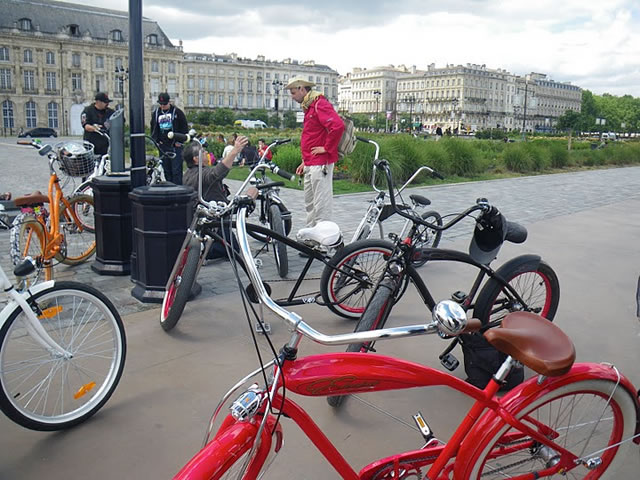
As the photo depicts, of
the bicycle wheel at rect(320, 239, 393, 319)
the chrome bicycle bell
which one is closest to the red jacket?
the bicycle wheel at rect(320, 239, 393, 319)

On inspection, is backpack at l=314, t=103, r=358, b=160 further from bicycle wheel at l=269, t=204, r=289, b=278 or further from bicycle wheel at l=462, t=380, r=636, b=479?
bicycle wheel at l=462, t=380, r=636, b=479

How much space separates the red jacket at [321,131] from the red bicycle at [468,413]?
4.11 meters

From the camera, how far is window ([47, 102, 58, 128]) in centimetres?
7438

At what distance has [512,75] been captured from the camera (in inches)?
5778

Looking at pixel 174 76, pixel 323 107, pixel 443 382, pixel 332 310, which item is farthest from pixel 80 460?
pixel 174 76

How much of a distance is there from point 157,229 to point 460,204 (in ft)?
26.8

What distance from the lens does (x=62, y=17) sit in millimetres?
76125

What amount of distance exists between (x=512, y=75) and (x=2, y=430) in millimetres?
157941

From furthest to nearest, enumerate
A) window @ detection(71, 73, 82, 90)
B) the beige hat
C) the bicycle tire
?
window @ detection(71, 73, 82, 90) → the beige hat → the bicycle tire

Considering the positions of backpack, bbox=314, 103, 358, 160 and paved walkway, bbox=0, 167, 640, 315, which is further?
backpack, bbox=314, 103, 358, 160

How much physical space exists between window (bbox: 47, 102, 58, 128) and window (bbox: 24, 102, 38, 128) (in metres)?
1.86

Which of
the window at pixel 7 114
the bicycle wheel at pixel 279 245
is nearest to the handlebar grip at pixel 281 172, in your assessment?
the bicycle wheel at pixel 279 245

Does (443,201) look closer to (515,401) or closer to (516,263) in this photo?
(516,263)

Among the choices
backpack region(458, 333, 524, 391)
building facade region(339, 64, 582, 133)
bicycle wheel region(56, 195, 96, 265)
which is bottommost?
backpack region(458, 333, 524, 391)
